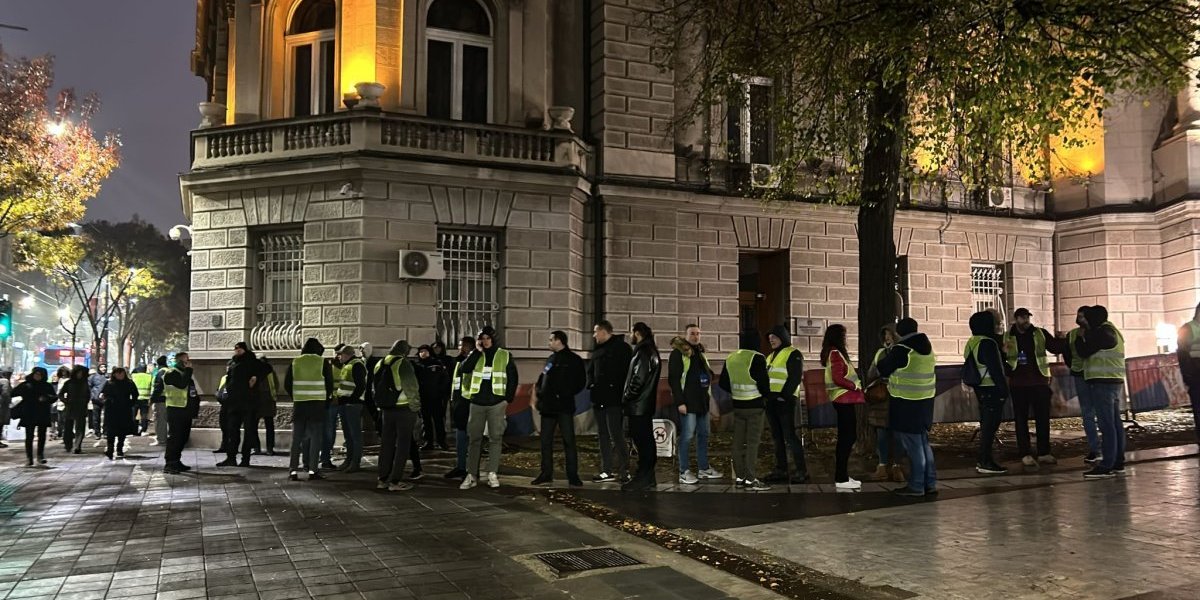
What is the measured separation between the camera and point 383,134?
52.2 ft

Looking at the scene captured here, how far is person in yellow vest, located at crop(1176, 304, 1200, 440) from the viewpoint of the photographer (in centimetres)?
1087

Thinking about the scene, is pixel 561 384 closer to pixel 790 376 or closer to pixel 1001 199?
pixel 790 376

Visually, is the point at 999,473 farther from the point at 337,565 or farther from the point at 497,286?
the point at 497,286

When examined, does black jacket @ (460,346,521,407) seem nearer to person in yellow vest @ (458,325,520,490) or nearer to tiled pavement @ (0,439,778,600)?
person in yellow vest @ (458,325,520,490)

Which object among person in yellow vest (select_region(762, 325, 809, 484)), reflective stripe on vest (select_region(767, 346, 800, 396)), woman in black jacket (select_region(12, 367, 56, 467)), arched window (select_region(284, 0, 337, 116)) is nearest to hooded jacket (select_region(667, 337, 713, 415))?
person in yellow vest (select_region(762, 325, 809, 484))

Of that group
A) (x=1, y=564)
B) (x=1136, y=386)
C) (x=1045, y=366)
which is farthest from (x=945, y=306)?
(x=1, y=564)

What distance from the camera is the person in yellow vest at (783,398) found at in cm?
953

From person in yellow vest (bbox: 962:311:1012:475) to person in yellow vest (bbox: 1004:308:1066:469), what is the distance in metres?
0.65

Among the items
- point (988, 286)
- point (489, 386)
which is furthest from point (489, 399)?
point (988, 286)

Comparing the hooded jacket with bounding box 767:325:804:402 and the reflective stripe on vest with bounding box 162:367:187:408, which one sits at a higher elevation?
the hooded jacket with bounding box 767:325:804:402

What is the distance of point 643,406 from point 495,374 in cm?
183

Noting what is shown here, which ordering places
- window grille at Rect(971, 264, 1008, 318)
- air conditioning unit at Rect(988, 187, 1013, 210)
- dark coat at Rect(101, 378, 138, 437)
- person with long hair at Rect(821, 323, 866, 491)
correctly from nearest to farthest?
person with long hair at Rect(821, 323, 866, 491) → dark coat at Rect(101, 378, 138, 437) → air conditioning unit at Rect(988, 187, 1013, 210) → window grille at Rect(971, 264, 1008, 318)

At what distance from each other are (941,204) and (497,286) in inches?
459

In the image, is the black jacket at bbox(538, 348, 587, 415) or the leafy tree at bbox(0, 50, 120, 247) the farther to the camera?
the leafy tree at bbox(0, 50, 120, 247)
